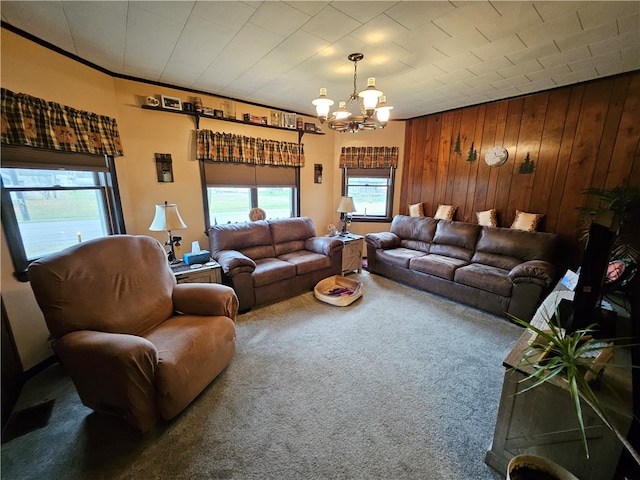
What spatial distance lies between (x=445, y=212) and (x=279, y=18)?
357 cm

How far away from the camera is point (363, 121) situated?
95.5 inches

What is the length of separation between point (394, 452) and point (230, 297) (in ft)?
5.07

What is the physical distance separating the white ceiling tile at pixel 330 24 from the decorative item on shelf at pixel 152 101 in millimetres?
2071

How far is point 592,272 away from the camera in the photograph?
4.18 feet

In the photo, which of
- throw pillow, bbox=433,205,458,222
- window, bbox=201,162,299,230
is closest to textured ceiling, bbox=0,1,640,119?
window, bbox=201,162,299,230

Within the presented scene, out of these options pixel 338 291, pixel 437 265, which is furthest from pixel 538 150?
pixel 338 291

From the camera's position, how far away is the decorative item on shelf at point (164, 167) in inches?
123

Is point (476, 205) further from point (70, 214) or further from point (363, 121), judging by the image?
point (70, 214)

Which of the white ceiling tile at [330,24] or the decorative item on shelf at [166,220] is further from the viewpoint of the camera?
the decorative item on shelf at [166,220]

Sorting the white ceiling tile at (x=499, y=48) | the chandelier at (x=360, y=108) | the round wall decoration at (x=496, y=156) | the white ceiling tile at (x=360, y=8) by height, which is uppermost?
the white ceiling tile at (x=499, y=48)

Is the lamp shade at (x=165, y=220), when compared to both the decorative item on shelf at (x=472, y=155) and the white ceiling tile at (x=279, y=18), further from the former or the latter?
the decorative item on shelf at (x=472, y=155)

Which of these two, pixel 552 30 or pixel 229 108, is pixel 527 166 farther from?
pixel 229 108

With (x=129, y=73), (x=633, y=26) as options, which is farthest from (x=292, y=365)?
(x=633, y=26)

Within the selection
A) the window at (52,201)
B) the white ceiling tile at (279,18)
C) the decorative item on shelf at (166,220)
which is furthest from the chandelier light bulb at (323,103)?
the window at (52,201)
